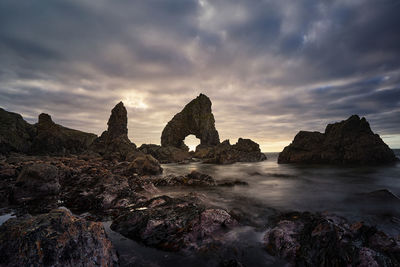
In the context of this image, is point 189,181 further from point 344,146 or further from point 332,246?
point 344,146

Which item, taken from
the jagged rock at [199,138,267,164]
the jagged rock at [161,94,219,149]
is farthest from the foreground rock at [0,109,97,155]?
the jagged rock at [161,94,219,149]

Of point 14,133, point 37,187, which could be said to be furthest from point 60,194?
point 14,133

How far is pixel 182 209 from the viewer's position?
22.1ft

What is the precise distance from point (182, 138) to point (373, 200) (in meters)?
110

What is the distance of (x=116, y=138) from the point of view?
188 ft

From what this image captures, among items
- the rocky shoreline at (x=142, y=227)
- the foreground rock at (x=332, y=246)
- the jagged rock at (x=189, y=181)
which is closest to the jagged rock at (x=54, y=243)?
the rocky shoreline at (x=142, y=227)

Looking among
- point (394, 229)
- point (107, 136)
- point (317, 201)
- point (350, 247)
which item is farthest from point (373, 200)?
point (107, 136)

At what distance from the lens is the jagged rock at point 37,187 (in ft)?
30.8

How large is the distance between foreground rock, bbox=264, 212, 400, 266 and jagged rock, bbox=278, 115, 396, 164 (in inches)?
1863

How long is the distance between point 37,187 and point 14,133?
164 feet

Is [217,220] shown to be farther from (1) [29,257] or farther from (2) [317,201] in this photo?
(2) [317,201]

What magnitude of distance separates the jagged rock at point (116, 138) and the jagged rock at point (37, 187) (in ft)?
128

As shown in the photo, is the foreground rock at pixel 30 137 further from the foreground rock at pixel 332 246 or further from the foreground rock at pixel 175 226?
the foreground rock at pixel 332 246

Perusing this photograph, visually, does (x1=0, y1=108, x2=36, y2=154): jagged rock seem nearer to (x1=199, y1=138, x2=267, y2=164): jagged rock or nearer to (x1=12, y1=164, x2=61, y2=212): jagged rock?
(x1=12, y1=164, x2=61, y2=212): jagged rock
